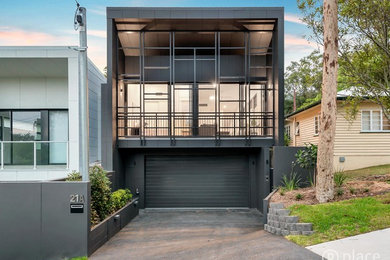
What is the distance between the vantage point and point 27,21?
1562 centimetres

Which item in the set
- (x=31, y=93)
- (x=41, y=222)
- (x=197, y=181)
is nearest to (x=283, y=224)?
(x=41, y=222)

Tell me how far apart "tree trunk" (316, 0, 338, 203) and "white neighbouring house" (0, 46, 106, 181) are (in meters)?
6.90

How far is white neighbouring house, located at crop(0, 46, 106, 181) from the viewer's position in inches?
397

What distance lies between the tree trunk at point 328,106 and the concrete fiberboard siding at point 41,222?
5.90 metres

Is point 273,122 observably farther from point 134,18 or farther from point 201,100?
point 134,18

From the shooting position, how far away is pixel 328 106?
795 cm

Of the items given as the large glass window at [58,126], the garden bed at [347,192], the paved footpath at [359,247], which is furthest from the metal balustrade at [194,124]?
Answer: the paved footpath at [359,247]

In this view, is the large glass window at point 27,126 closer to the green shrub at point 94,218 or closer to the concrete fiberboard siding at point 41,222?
the green shrub at point 94,218

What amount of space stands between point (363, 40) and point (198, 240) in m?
8.10

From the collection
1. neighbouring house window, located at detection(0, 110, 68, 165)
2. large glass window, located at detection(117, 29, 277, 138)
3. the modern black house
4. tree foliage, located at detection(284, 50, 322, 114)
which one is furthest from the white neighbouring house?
tree foliage, located at detection(284, 50, 322, 114)

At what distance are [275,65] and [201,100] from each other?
352 cm

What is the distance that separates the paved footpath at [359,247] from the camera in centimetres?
511

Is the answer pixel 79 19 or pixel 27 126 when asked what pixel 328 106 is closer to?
pixel 79 19

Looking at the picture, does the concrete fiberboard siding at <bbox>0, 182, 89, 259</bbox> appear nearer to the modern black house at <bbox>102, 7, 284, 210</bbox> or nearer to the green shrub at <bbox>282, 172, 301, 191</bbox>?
the modern black house at <bbox>102, 7, 284, 210</bbox>
